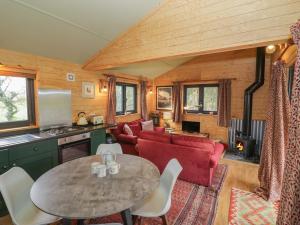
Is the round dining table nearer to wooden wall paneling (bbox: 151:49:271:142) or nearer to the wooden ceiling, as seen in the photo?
the wooden ceiling

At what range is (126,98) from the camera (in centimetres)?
554

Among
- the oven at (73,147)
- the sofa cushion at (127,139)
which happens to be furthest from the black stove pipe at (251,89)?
the oven at (73,147)

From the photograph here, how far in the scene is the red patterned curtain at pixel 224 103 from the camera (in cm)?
512

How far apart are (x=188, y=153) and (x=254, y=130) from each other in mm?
2998

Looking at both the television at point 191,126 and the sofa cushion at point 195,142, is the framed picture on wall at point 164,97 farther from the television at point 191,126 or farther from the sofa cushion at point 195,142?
the sofa cushion at point 195,142

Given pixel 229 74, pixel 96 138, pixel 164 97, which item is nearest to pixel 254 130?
pixel 229 74

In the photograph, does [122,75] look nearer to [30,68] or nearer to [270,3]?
[30,68]

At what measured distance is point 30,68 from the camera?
9.79ft

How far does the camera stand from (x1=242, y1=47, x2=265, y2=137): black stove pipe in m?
4.46

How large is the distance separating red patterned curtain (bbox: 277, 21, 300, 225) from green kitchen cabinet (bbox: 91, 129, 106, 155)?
311 centimetres

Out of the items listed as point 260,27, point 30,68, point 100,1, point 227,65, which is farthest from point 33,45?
point 227,65

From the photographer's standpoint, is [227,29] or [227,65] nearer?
[227,29]

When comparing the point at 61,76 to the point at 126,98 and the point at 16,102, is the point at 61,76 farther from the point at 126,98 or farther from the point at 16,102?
the point at 126,98

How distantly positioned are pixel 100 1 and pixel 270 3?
2.22 meters
